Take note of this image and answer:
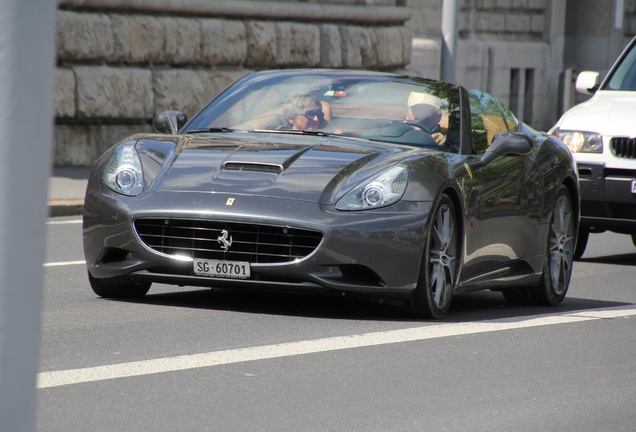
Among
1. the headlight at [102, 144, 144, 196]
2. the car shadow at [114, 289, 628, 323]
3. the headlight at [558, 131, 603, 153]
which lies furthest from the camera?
the headlight at [558, 131, 603, 153]

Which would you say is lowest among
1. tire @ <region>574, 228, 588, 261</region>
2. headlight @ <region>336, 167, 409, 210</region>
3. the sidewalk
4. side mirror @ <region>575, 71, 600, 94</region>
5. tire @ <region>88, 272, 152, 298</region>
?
the sidewalk

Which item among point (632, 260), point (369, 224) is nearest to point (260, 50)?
point (632, 260)

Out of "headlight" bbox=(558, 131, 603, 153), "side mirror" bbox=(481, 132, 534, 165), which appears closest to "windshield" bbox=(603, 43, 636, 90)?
"headlight" bbox=(558, 131, 603, 153)

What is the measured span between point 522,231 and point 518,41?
82.6ft

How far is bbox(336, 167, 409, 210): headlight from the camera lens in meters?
6.87

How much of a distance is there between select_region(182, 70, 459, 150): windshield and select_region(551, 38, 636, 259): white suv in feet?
11.7

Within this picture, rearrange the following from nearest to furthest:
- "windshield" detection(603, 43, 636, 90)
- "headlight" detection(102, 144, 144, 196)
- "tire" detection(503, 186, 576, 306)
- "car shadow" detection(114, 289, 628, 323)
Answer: "headlight" detection(102, 144, 144, 196)
"car shadow" detection(114, 289, 628, 323)
"tire" detection(503, 186, 576, 306)
"windshield" detection(603, 43, 636, 90)

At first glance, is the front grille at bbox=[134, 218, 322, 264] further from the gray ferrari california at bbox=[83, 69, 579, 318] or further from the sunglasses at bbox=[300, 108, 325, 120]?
the sunglasses at bbox=[300, 108, 325, 120]

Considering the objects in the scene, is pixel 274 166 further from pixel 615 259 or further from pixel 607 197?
pixel 615 259

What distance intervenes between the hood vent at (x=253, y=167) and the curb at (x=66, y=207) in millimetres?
7679

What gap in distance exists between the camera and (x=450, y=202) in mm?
7320

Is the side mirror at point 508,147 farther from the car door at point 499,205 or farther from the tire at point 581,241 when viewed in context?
the tire at point 581,241

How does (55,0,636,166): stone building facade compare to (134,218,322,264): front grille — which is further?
(55,0,636,166): stone building facade

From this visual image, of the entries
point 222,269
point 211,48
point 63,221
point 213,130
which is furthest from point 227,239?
point 211,48
